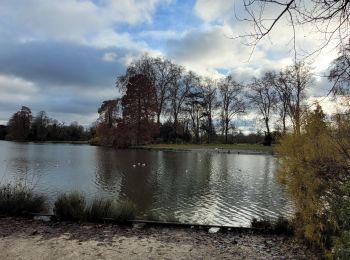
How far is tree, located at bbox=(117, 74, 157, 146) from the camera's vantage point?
51.5 metres

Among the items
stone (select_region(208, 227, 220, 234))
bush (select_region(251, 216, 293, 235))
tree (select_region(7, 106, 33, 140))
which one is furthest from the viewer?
tree (select_region(7, 106, 33, 140))

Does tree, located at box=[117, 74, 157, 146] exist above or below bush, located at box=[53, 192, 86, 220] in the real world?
above

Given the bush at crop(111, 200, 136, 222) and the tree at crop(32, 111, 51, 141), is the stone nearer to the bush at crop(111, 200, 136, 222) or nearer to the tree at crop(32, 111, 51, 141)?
the bush at crop(111, 200, 136, 222)

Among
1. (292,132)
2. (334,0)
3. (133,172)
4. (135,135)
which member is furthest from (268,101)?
(334,0)

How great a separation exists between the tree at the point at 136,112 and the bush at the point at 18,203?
42.9 m

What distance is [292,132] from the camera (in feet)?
23.2

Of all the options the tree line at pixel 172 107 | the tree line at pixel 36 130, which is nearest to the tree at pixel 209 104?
the tree line at pixel 172 107

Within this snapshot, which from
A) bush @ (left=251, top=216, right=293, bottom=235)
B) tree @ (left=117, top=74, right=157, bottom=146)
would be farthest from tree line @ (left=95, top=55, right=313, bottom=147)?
bush @ (left=251, top=216, right=293, bottom=235)

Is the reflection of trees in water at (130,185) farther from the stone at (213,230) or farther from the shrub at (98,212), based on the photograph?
the stone at (213,230)

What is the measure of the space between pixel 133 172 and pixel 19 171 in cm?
623

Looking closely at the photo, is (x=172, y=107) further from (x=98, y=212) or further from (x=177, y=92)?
(x=98, y=212)

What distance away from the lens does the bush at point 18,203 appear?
8320mm

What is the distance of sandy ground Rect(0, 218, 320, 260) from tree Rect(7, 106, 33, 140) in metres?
84.7

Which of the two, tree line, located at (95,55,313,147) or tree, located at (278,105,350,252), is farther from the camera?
tree line, located at (95,55,313,147)
